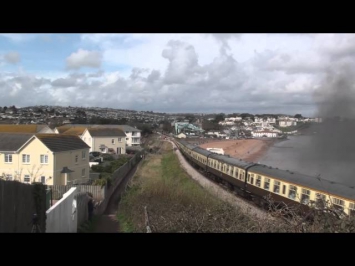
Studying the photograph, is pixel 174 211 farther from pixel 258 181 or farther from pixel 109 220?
pixel 258 181

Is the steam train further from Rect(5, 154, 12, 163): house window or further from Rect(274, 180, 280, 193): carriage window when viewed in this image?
Rect(5, 154, 12, 163): house window

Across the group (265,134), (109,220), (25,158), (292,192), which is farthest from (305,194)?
(265,134)

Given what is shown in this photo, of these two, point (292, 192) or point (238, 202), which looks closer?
point (292, 192)

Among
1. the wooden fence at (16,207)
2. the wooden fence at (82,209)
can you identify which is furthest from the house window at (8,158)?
the wooden fence at (16,207)

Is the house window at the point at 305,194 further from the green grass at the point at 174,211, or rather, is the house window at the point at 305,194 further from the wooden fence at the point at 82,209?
the wooden fence at the point at 82,209

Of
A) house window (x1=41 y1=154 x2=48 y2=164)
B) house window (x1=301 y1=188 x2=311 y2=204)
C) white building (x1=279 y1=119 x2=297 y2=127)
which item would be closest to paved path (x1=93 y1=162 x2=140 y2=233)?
house window (x1=41 y1=154 x2=48 y2=164)
